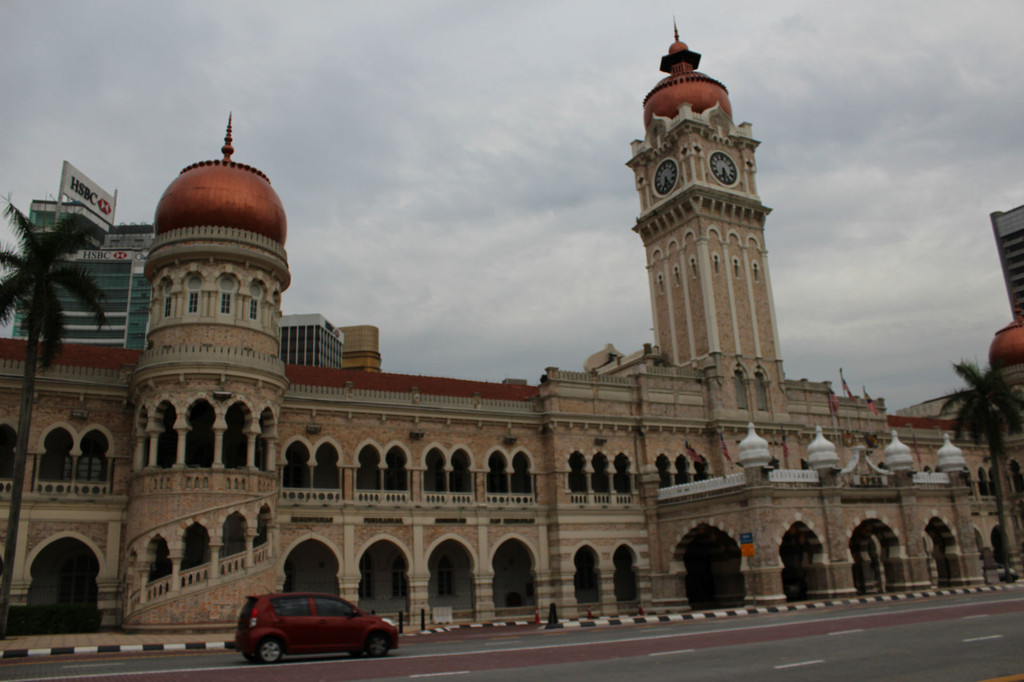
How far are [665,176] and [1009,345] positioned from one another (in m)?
28.1

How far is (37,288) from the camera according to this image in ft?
80.1

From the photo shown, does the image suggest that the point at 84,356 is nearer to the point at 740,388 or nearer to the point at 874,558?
the point at 740,388

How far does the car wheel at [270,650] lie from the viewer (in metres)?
14.7

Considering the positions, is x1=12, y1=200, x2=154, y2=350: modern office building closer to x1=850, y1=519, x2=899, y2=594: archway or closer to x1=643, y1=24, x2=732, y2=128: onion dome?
x1=643, y1=24, x2=732, y2=128: onion dome

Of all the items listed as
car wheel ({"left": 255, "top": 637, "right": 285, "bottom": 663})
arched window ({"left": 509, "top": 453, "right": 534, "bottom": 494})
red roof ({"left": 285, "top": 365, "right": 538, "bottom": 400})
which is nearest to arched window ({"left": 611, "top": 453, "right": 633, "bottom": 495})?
arched window ({"left": 509, "top": 453, "right": 534, "bottom": 494})

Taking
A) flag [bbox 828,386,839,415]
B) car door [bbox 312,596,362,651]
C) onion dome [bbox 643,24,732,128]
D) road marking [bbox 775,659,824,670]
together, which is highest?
onion dome [bbox 643,24,732,128]

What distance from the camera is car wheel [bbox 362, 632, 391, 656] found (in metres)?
15.7

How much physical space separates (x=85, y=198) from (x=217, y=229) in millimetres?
49996

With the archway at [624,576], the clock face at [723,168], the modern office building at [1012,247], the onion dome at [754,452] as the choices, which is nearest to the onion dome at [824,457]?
the onion dome at [754,452]

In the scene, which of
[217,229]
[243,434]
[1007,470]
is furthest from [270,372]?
[1007,470]

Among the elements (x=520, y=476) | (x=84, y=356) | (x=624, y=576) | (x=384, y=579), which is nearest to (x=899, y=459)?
(x=624, y=576)

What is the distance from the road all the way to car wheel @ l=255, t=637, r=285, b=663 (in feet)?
0.97

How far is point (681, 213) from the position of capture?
43406 mm

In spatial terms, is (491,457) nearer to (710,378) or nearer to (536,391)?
(536,391)
